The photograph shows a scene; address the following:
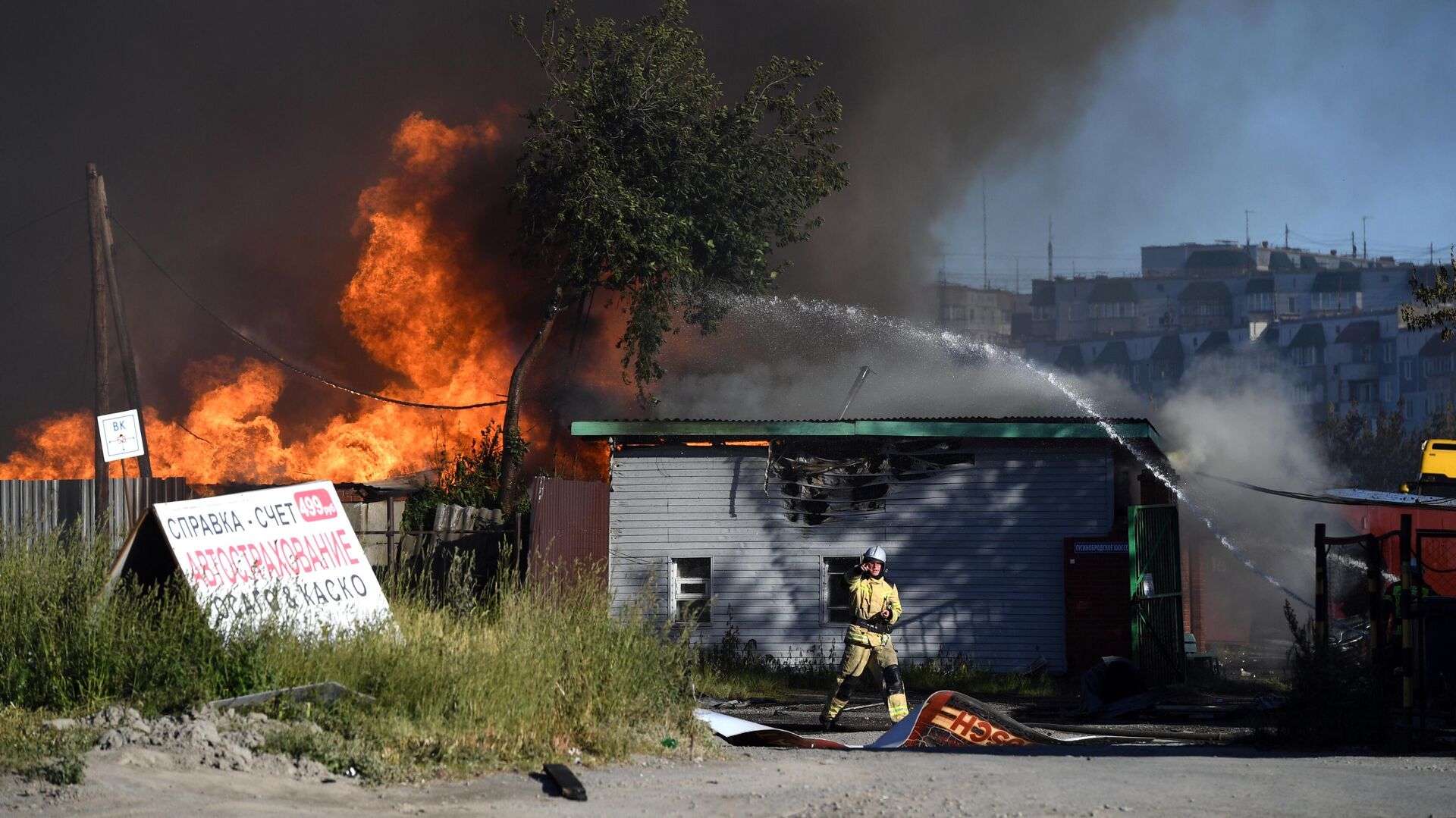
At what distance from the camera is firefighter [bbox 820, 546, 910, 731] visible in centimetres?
1250

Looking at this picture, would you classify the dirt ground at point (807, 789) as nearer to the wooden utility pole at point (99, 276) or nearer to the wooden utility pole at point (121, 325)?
the wooden utility pole at point (99, 276)

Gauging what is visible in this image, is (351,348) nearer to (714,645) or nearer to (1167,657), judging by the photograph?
(714,645)

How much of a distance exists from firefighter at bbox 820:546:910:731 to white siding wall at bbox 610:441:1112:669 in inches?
217

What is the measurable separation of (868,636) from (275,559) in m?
5.33

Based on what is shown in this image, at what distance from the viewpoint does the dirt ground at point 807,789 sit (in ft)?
21.8

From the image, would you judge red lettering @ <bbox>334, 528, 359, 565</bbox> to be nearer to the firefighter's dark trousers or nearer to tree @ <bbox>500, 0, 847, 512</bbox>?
the firefighter's dark trousers

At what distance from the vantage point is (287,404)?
3406 cm

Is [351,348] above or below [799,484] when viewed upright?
above

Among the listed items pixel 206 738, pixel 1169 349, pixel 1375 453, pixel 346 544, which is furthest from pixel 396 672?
pixel 1169 349

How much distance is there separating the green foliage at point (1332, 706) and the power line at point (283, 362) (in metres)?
20.9

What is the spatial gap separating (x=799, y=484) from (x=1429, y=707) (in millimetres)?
9150

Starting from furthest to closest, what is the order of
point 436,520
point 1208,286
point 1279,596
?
point 1208,286 → point 1279,596 → point 436,520

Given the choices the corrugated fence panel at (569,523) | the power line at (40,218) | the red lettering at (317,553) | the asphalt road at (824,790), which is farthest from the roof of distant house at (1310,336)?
the red lettering at (317,553)

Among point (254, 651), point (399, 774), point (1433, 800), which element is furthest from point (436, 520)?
point (1433, 800)
